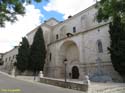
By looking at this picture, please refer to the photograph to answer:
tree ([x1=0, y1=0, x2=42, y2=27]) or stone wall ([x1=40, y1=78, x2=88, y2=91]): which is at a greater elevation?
tree ([x1=0, y1=0, x2=42, y2=27])

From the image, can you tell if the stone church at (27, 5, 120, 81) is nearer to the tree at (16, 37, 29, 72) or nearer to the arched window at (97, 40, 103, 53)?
the arched window at (97, 40, 103, 53)

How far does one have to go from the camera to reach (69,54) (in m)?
29.3

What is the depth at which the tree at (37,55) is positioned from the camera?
99.1ft

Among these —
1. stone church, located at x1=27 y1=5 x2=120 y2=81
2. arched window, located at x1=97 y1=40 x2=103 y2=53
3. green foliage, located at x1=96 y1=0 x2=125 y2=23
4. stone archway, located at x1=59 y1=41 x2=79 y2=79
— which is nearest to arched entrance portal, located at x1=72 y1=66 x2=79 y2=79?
stone church, located at x1=27 y1=5 x2=120 y2=81

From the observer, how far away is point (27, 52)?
32844mm

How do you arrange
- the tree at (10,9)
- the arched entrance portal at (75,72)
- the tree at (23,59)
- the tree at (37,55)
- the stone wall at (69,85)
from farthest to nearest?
the tree at (23,59) → the tree at (37,55) → the arched entrance portal at (75,72) → the stone wall at (69,85) → the tree at (10,9)

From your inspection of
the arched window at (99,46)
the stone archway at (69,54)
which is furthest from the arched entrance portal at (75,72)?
the arched window at (99,46)

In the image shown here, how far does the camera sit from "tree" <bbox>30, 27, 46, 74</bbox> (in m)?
30.2

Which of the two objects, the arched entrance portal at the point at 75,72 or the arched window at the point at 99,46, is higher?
the arched window at the point at 99,46

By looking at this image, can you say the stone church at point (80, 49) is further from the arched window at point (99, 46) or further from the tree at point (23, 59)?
the tree at point (23, 59)

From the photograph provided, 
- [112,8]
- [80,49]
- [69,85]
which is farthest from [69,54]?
[112,8]

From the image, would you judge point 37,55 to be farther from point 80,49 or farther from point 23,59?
point 80,49

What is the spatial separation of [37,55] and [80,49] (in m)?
10.1

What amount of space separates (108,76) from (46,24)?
Result: 76.0 feet
